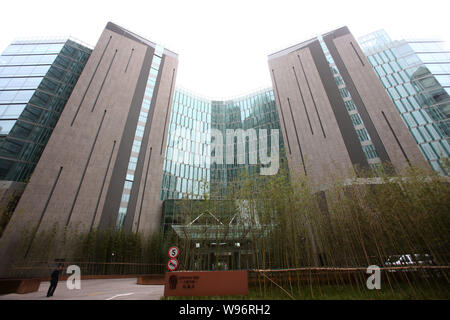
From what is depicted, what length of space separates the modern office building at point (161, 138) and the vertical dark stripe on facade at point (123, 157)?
0.28 feet

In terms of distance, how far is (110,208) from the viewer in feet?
52.7

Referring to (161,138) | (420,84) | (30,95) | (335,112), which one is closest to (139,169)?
(161,138)

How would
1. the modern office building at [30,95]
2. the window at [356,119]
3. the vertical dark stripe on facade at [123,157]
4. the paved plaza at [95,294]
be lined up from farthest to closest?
1. the window at [356,119]
2. the vertical dark stripe on facade at [123,157]
3. the modern office building at [30,95]
4. the paved plaza at [95,294]

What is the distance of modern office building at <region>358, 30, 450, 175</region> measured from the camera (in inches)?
676

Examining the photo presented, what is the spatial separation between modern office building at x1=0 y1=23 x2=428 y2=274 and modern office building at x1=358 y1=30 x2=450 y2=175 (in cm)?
306

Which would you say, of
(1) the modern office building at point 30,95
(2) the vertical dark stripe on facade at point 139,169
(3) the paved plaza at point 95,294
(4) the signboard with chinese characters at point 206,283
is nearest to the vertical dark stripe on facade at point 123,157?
(2) the vertical dark stripe on facade at point 139,169

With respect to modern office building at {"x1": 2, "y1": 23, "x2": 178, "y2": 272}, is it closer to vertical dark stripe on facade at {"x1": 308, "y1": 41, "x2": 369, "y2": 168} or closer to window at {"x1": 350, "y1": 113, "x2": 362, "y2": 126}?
vertical dark stripe on facade at {"x1": 308, "y1": 41, "x2": 369, "y2": 168}

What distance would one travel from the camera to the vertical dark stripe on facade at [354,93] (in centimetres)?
1658

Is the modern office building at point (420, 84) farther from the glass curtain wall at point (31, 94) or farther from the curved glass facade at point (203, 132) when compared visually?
the glass curtain wall at point (31, 94)

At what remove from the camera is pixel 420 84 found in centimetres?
1975

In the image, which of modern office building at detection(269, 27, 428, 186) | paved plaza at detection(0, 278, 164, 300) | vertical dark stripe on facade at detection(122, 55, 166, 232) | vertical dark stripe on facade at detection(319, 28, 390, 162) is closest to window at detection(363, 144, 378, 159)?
modern office building at detection(269, 27, 428, 186)

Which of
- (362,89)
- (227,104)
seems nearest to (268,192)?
(362,89)
